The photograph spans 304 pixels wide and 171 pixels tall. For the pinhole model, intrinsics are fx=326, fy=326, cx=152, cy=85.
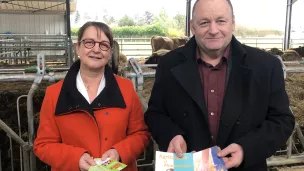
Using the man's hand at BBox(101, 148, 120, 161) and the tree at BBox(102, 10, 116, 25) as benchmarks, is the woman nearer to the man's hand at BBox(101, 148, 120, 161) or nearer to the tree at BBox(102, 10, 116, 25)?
the man's hand at BBox(101, 148, 120, 161)

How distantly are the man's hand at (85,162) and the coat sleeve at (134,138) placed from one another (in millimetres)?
160

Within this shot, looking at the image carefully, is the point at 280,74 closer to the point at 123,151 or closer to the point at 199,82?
the point at 199,82

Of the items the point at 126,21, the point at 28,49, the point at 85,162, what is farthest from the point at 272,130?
the point at 126,21

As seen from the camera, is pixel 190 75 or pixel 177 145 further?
pixel 190 75

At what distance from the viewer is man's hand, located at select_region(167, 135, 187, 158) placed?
1.52 metres

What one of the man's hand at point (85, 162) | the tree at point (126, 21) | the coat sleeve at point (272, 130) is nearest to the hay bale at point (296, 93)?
the coat sleeve at point (272, 130)

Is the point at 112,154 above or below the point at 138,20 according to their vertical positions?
below

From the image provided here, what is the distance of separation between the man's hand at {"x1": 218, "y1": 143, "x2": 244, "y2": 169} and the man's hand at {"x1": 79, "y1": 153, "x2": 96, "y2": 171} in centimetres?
67

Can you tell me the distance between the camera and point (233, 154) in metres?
1.51

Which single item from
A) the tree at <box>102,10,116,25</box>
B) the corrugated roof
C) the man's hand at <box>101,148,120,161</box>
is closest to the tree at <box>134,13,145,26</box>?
the tree at <box>102,10,116,25</box>

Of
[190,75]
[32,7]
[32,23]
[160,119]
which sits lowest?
[160,119]

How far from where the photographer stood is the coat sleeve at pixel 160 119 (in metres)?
1.70

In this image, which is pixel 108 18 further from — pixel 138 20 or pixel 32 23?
pixel 32 23

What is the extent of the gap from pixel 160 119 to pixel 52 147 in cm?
62
